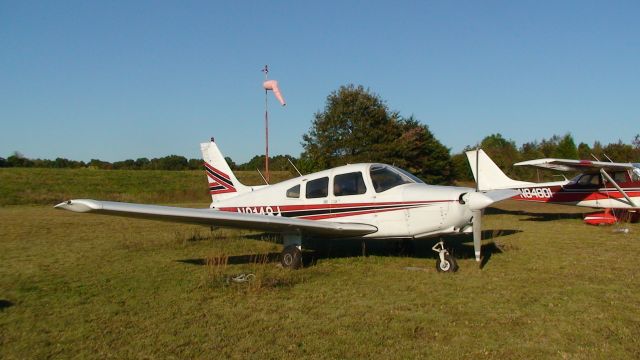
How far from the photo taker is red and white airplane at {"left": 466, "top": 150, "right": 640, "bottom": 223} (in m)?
15.7

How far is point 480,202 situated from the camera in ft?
24.2

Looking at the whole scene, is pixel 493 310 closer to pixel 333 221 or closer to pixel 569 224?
pixel 333 221

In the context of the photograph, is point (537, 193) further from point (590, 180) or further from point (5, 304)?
point (5, 304)

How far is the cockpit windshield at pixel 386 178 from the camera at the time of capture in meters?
8.72

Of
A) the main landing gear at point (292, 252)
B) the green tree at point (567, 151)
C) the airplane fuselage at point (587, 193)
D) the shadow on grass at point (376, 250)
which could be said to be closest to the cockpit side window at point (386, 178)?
the shadow on grass at point (376, 250)

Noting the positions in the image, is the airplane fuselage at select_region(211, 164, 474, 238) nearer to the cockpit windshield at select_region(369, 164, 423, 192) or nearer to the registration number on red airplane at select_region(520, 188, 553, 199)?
the cockpit windshield at select_region(369, 164, 423, 192)

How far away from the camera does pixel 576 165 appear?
1577 centimetres

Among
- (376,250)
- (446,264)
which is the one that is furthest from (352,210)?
(376,250)

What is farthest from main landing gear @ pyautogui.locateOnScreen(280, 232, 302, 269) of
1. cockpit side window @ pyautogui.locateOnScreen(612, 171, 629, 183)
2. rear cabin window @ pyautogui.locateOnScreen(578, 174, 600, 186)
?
cockpit side window @ pyautogui.locateOnScreen(612, 171, 629, 183)

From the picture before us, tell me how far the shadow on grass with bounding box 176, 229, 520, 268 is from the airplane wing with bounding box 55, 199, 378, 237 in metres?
1.14

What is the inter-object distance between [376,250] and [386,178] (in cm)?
243

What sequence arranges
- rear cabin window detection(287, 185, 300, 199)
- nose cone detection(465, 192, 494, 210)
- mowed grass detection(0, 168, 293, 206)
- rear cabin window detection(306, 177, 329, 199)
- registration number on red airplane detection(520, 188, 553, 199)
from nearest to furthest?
nose cone detection(465, 192, 494, 210) < rear cabin window detection(306, 177, 329, 199) < rear cabin window detection(287, 185, 300, 199) < registration number on red airplane detection(520, 188, 553, 199) < mowed grass detection(0, 168, 293, 206)

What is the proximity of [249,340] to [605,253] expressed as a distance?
829 centimetres

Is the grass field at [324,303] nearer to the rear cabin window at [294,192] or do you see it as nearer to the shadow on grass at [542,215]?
the rear cabin window at [294,192]
